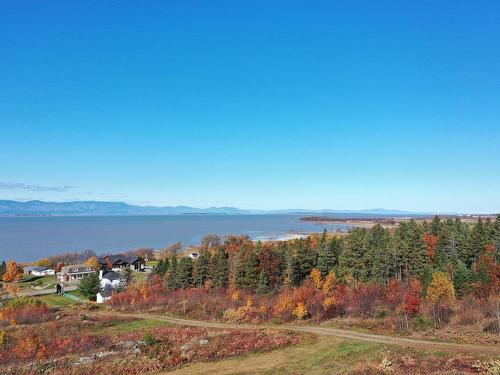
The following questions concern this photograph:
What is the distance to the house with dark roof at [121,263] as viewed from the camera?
407 feet

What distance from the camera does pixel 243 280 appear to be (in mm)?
73062

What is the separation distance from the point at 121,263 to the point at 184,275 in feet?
179

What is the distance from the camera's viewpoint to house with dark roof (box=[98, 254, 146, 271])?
407 ft

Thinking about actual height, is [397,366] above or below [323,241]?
below

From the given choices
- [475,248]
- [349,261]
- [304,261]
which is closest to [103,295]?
[304,261]

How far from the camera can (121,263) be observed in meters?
126

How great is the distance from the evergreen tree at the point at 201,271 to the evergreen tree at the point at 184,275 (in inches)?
51.5

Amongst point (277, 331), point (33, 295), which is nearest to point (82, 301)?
point (33, 295)

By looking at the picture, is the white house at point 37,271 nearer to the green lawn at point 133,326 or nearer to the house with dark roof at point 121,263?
the house with dark roof at point 121,263

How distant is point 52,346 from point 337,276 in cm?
4674

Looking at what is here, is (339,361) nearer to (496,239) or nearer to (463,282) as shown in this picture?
(463,282)

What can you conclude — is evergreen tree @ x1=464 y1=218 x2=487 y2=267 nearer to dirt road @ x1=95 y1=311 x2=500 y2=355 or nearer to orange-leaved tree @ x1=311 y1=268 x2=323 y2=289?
orange-leaved tree @ x1=311 y1=268 x2=323 y2=289

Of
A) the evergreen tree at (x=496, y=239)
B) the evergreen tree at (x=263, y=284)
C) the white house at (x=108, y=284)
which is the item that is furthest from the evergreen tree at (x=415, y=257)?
the white house at (x=108, y=284)

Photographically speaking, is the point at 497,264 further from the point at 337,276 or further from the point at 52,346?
the point at 52,346
